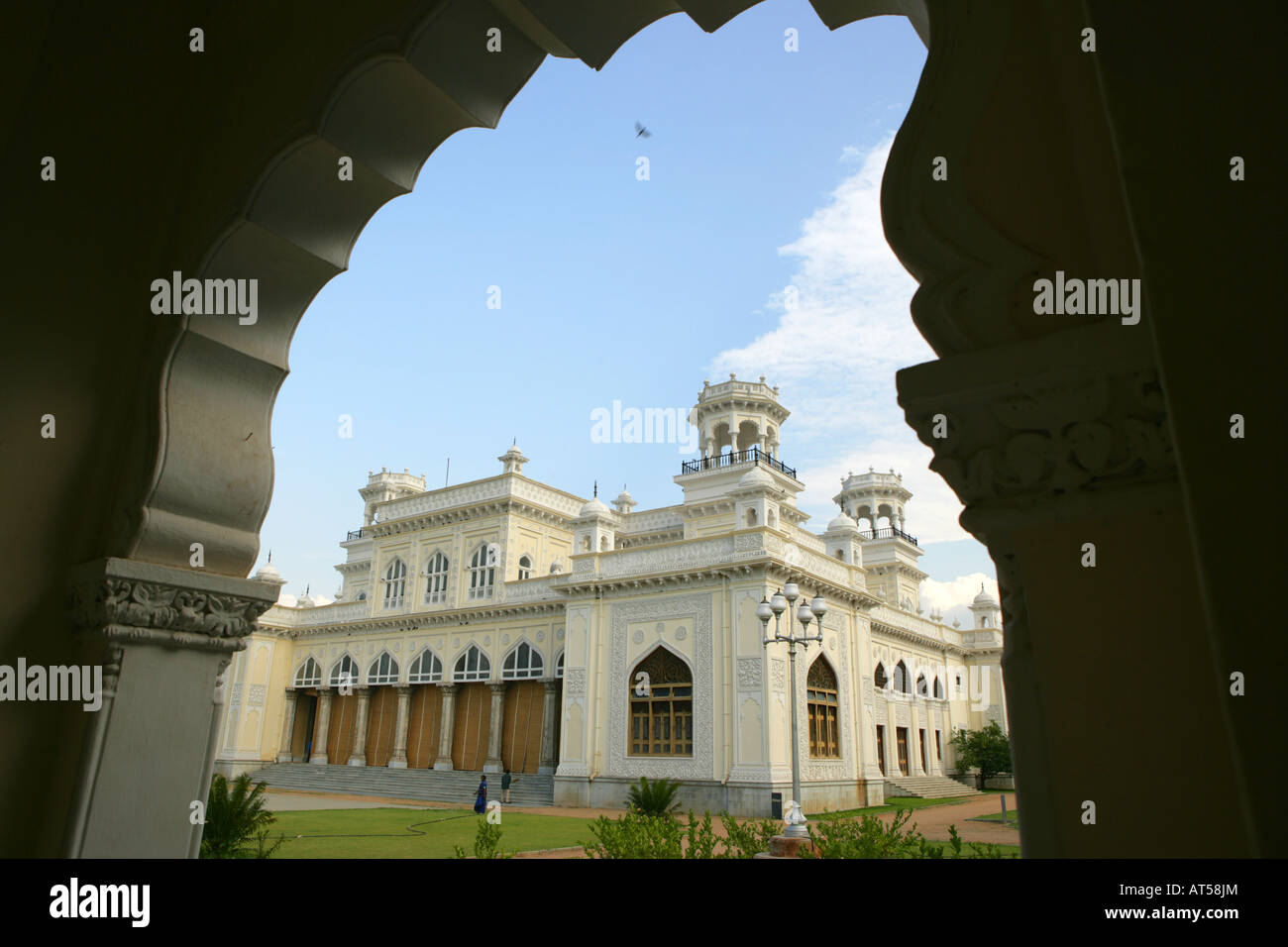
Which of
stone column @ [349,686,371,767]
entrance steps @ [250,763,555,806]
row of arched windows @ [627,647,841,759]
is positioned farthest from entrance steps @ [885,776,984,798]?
stone column @ [349,686,371,767]

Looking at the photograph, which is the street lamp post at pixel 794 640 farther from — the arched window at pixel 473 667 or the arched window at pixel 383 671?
the arched window at pixel 383 671

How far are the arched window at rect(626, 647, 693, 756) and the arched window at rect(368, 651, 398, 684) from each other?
1133 cm

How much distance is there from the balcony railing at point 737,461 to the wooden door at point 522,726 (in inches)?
340

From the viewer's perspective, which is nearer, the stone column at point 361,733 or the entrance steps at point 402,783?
the entrance steps at point 402,783

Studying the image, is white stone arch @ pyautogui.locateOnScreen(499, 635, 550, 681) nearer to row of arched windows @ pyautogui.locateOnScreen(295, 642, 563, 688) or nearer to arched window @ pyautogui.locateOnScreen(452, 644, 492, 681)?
row of arched windows @ pyautogui.locateOnScreen(295, 642, 563, 688)

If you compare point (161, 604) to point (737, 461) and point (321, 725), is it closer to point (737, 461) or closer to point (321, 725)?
point (737, 461)

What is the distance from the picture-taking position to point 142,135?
12.6 ft

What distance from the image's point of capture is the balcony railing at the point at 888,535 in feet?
116

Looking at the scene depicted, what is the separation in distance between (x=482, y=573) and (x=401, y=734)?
6.16 m

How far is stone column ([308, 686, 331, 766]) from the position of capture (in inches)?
1176

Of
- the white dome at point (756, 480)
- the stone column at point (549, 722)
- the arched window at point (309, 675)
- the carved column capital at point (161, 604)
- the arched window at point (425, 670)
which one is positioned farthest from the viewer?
the arched window at point (309, 675)

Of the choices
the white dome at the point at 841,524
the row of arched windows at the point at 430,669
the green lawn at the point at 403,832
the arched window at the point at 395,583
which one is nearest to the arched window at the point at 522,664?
the row of arched windows at the point at 430,669

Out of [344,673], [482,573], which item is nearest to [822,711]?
[482,573]
